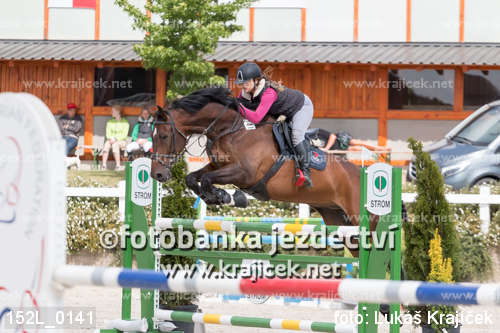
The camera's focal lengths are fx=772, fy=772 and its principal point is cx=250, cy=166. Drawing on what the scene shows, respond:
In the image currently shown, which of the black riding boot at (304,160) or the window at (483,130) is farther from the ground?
the window at (483,130)

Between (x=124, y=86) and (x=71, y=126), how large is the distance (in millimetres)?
1749

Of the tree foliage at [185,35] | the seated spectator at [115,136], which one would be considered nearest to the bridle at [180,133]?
the tree foliage at [185,35]

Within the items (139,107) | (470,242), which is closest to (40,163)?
(470,242)

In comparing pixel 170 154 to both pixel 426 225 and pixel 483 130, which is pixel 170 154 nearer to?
pixel 426 225

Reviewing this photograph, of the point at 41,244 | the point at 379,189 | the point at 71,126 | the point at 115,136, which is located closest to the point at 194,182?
the point at 379,189

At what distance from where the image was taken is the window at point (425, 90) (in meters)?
15.7

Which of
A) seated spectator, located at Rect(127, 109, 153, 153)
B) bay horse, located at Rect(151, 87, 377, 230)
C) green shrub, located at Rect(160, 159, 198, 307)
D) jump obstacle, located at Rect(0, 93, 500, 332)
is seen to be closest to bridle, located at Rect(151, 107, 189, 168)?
bay horse, located at Rect(151, 87, 377, 230)

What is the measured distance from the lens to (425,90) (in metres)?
15.8

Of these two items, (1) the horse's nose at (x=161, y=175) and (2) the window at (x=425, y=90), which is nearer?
(1) the horse's nose at (x=161, y=175)

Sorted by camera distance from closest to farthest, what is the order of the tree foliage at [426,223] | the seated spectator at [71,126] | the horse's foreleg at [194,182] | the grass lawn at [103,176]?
the tree foliage at [426,223] < the horse's foreleg at [194,182] < the grass lawn at [103,176] < the seated spectator at [71,126]

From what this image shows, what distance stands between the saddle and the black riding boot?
4cm

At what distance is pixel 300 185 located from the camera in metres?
6.37

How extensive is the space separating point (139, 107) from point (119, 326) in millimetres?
11599

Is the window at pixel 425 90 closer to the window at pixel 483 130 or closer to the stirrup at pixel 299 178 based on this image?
the window at pixel 483 130
